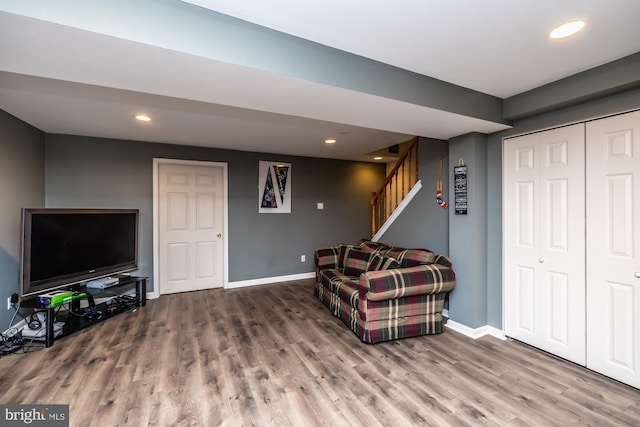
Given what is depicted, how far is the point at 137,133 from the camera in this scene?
373cm

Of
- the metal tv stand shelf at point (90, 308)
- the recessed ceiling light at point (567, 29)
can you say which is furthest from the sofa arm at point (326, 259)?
the recessed ceiling light at point (567, 29)

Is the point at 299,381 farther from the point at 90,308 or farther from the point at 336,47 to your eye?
the point at 90,308

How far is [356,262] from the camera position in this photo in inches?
151

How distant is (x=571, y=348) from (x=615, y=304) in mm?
543

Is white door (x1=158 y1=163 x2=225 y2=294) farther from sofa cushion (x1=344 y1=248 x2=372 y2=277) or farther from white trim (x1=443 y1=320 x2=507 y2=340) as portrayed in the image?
white trim (x1=443 y1=320 x2=507 y2=340)

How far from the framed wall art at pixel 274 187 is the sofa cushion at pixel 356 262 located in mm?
1772

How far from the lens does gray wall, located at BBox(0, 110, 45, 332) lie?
9.21 ft

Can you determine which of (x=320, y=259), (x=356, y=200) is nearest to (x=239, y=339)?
(x=320, y=259)

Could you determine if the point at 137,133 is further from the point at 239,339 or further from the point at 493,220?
the point at 493,220

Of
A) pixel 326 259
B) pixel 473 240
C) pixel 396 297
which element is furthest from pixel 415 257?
pixel 326 259

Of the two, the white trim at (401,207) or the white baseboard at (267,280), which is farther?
the white baseboard at (267,280)

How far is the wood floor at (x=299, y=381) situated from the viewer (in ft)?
5.96

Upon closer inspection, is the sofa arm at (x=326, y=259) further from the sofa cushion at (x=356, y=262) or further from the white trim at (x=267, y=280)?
the white trim at (x=267, y=280)

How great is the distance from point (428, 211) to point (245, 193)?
2.99 m
